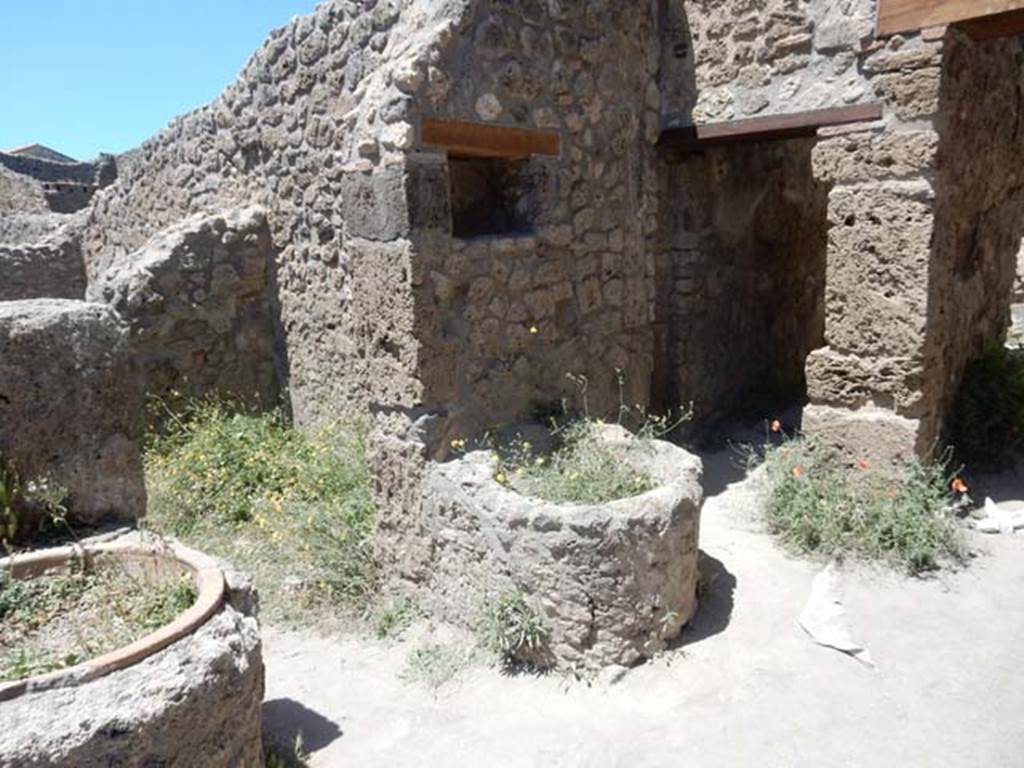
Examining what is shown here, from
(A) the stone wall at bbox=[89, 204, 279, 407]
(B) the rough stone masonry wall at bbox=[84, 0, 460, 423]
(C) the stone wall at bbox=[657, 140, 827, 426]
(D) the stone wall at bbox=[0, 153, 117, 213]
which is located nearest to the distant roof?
(D) the stone wall at bbox=[0, 153, 117, 213]

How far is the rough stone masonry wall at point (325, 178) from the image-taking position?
3814 mm

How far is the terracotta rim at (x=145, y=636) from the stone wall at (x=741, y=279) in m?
4.12

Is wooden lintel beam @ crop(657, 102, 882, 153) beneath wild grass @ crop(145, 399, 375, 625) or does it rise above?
above

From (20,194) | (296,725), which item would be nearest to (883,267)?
(296,725)

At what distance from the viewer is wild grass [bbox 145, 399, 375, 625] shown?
173 inches

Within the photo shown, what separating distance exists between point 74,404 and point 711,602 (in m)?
3.10

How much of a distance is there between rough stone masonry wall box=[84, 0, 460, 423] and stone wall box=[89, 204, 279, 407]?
0.23 metres

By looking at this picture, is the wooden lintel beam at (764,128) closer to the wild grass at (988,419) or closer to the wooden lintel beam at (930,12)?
the wooden lintel beam at (930,12)

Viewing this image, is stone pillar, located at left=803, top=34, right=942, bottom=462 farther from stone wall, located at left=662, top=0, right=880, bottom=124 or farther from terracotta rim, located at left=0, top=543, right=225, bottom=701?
terracotta rim, located at left=0, top=543, right=225, bottom=701

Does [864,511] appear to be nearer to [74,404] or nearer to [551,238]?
[551,238]

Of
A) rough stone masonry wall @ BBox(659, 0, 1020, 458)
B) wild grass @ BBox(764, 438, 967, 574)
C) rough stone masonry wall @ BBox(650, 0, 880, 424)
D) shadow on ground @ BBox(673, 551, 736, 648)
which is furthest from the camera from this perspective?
rough stone masonry wall @ BBox(650, 0, 880, 424)

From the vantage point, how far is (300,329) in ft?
19.8

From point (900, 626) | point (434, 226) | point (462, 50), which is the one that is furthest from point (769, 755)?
point (462, 50)

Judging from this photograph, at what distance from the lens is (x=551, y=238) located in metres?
4.45
